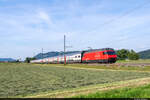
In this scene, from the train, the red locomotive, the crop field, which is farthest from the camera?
the train

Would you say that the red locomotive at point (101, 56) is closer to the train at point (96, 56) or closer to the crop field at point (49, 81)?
the train at point (96, 56)

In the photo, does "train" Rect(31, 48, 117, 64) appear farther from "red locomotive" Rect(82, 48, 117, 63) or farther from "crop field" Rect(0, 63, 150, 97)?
"crop field" Rect(0, 63, 150, 97)

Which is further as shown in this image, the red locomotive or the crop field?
the red locomotive

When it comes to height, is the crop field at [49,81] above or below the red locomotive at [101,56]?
below

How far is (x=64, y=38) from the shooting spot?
55.8 meters

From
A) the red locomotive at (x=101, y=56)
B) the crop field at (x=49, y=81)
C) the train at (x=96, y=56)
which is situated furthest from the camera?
the train at (x=96, y=56)

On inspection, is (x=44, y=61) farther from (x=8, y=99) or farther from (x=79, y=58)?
(x=8, y=99)

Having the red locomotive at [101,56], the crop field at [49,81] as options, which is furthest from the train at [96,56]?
the crop field at [49,81]

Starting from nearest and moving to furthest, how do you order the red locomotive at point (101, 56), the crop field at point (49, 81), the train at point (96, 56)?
the crop field at point (49, 81)
the red locomotive at point (101, 56)
the train at point (96, 56)

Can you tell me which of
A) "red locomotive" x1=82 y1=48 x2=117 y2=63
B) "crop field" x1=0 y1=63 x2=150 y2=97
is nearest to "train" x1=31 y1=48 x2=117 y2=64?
"red locomotive" x1=82 y1=48 x2=117 y2=63

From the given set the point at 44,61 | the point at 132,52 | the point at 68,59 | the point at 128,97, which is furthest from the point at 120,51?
the point at 128,97

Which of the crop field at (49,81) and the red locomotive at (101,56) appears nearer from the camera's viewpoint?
the crop field at (49,81)

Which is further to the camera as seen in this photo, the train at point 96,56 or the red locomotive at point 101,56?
the train at point 96,56

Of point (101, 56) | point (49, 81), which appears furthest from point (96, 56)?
point (49, 81)
